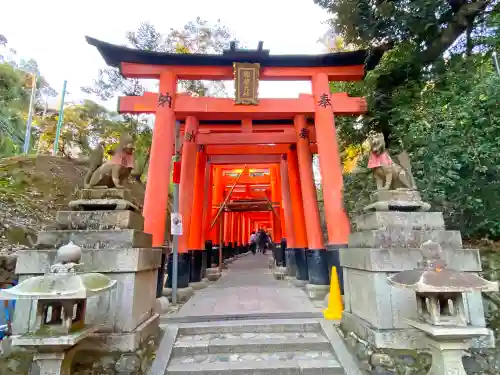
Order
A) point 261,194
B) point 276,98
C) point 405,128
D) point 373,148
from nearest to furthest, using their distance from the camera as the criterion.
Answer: point 373,148
point 405,128
point 276,98
point 261,194

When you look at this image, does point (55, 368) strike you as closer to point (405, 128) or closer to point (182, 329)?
point (182, 329)

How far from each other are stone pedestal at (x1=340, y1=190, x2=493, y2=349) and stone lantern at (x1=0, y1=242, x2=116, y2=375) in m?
3.26

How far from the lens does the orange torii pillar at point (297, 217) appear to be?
9.70 m

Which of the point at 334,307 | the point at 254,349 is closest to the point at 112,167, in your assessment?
the point at 254,349

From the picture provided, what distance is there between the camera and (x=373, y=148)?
15.2 ft

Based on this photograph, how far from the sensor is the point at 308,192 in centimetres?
872

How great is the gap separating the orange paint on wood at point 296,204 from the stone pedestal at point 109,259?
6.72 meters

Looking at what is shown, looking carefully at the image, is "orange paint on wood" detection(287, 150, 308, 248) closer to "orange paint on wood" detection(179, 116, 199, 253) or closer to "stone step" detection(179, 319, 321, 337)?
"orange paint on wood" detection(179, 116, 199, 253)

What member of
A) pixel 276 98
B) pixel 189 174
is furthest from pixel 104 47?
pixel 276 98

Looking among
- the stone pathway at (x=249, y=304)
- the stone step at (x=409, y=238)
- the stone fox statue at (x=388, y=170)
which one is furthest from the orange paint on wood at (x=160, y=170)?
the stone fox statue at (x=388, y=170)

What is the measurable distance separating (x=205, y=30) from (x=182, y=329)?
49.6 feet

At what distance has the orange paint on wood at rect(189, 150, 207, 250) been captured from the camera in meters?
10.1

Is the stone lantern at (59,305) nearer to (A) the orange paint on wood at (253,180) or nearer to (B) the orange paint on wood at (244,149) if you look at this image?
(B) the orange paint on wood at (244,149)

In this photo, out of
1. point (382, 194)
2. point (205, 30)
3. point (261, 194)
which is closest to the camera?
point (382, 194)
